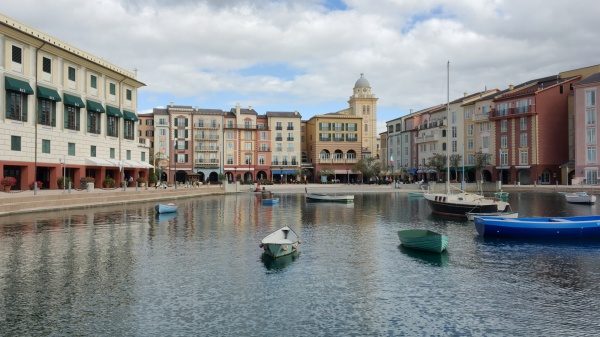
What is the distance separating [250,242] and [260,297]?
1161 cm

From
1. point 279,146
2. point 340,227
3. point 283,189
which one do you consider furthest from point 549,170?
point 340,227

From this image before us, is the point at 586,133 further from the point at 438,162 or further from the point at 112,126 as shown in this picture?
the point at 112,126

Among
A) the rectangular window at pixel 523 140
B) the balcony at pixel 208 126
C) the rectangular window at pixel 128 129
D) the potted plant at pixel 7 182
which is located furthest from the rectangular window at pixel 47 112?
the rectangular window at pixel 523 140

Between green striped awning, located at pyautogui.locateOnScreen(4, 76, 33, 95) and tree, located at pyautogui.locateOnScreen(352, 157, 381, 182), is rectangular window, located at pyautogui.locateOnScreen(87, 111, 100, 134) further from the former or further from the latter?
tree, located at pyautogui.locateOnScreen(352, 157, 381, 182)

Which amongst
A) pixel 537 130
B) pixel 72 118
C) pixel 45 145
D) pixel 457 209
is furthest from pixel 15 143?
pixel 537 130

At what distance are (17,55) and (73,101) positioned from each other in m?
8.75

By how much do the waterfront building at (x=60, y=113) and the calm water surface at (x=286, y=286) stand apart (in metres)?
20.7

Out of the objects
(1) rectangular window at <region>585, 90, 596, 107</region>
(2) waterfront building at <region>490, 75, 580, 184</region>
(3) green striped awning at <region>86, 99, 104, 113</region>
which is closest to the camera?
(3) green striped awning at <region>86, 99, 104, 113</region>

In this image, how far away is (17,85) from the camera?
47594 millimetres

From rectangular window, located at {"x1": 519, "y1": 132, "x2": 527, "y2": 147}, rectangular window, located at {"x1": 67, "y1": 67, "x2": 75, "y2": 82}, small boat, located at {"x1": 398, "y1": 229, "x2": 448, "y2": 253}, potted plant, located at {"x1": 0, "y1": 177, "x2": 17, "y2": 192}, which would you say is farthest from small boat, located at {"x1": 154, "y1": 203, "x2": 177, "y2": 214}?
rectangular window, located at {"x1": 519, "y1": 132, "x2": 527, "y2": 147}

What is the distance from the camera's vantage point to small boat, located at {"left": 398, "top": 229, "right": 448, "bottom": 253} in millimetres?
24703

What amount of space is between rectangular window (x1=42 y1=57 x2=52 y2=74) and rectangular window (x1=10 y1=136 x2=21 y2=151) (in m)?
8.29

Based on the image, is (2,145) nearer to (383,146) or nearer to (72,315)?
(72,315)

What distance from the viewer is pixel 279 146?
121 metres
